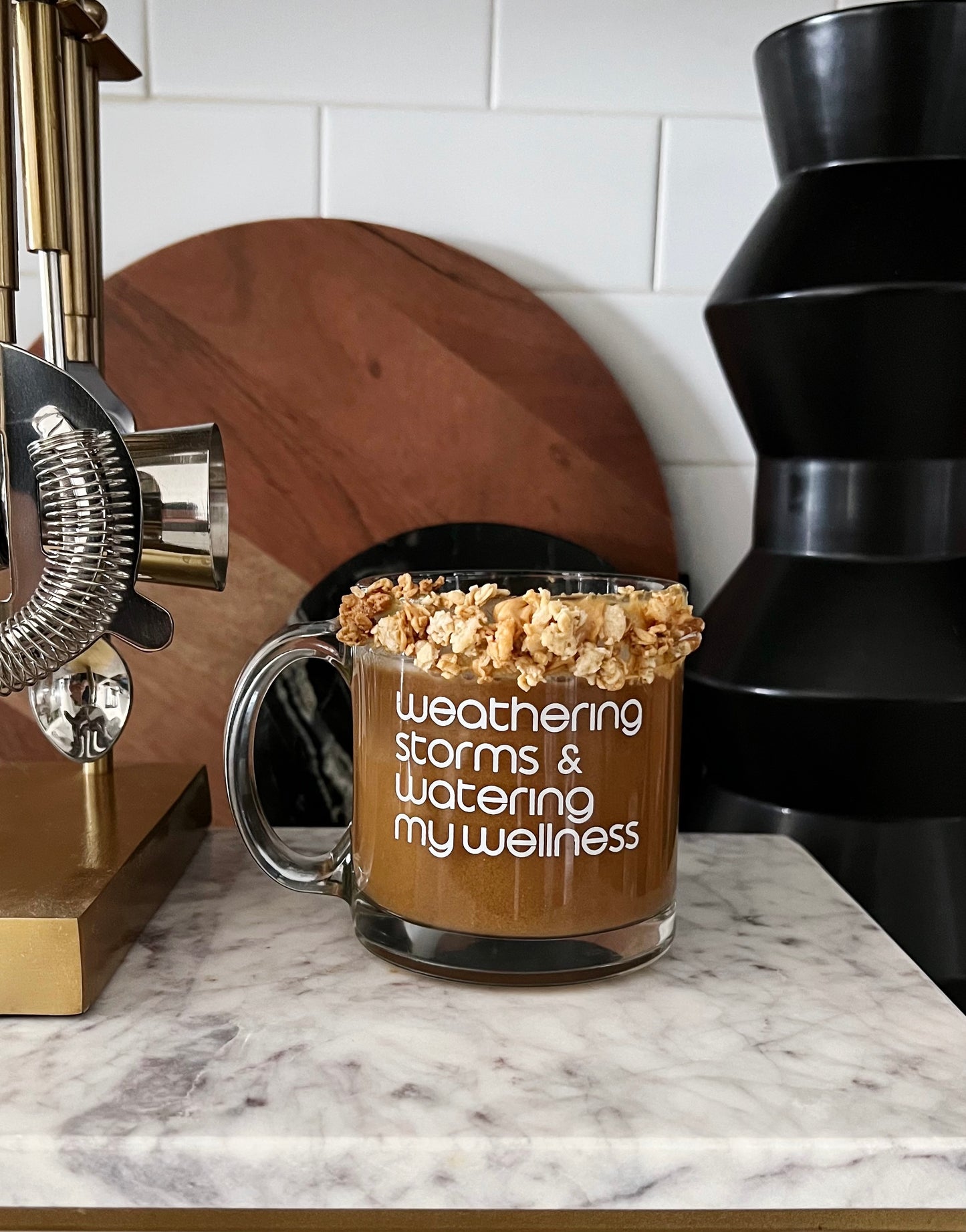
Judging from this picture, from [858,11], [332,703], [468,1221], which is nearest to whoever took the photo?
[468,1221]

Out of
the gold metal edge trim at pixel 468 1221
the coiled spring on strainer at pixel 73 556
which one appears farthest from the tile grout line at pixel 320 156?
the gold metal edge trim at pixel 468 1221

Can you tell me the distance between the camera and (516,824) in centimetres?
44

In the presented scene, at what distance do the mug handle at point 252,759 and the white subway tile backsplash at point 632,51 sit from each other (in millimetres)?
467

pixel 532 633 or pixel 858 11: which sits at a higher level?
pixel 858 11

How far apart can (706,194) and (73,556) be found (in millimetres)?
548

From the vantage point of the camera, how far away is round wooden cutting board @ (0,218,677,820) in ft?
2.50

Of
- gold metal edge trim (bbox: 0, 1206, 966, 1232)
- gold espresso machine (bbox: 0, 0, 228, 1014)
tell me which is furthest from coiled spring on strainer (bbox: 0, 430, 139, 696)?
gold metal edge trim (bbox: 0, 1206, 966, 1232)

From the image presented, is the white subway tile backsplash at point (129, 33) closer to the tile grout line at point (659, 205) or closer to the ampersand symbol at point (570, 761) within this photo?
the tile grout line at point (659, 205)

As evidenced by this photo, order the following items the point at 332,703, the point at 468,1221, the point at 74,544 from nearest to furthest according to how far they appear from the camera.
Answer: the point at 468,1221 < the point at 74,544 < the point at 332,703

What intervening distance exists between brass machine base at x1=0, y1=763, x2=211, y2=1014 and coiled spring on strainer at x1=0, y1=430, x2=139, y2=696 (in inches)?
3.3

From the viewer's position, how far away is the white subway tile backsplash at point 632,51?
0.77 meters

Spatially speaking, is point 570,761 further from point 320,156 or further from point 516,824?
point 320,156

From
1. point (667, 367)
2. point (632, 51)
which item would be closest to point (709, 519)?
point (667, 367)

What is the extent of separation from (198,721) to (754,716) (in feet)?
1.28
